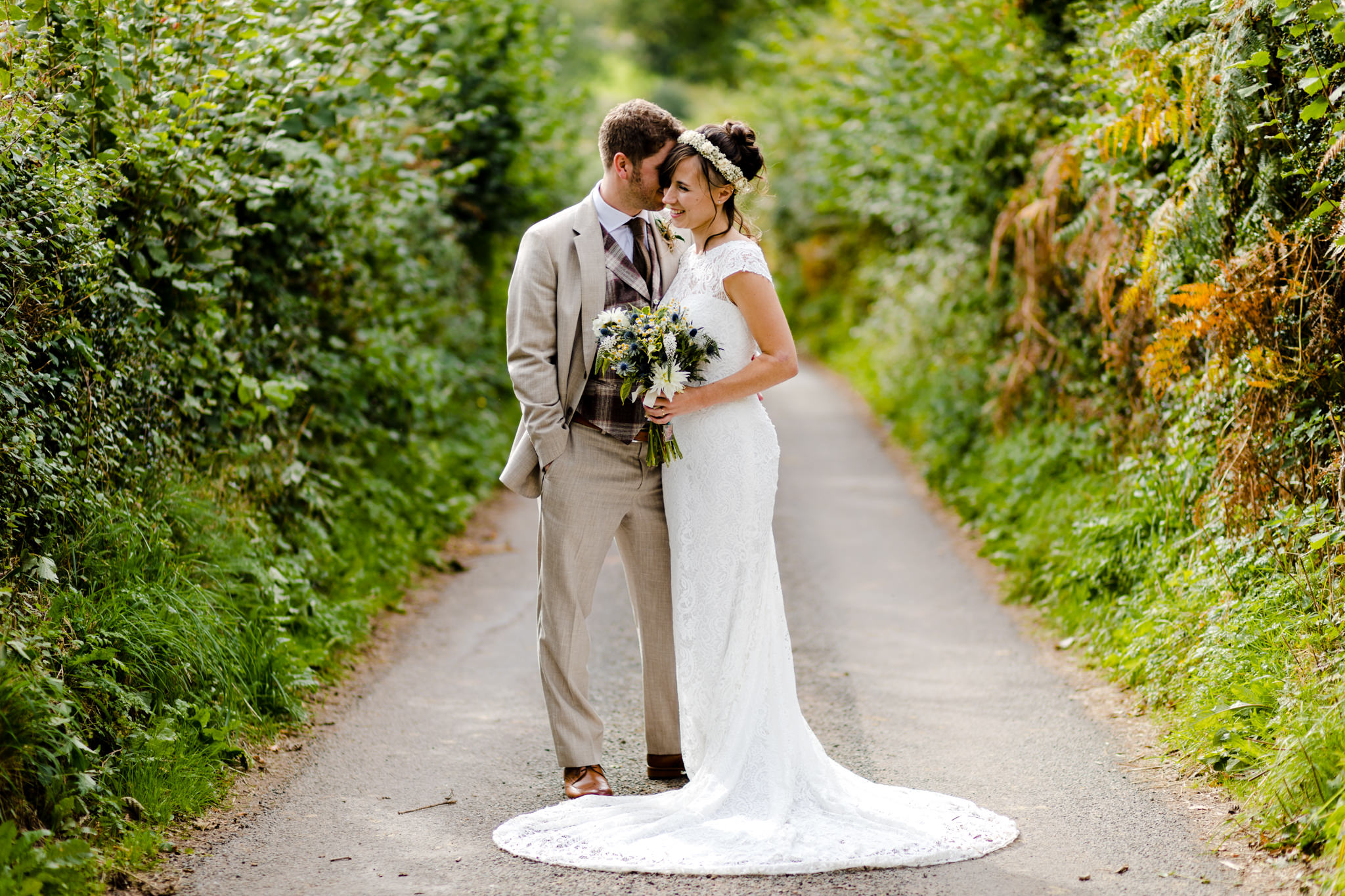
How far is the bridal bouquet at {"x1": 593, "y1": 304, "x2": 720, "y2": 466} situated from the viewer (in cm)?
404

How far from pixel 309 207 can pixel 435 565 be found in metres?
2.46

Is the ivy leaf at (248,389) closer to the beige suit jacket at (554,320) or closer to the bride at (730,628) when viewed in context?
the beige suit jacket at (554,320)

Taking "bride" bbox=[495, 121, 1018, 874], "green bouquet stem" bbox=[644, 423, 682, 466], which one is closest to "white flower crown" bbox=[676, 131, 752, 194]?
"bride" bbox=[495, 121, 1018, 874]

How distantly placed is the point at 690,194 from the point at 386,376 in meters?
4.40

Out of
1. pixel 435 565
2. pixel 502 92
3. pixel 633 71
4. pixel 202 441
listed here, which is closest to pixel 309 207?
pixel 202 441

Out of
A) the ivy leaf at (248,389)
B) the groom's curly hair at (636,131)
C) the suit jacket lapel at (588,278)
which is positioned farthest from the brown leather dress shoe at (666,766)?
the ivy leaf at (248,389)

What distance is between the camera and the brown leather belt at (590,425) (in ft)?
14.1

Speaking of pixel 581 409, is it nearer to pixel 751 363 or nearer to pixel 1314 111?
pixel 751 363

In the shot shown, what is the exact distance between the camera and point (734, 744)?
4000 mm

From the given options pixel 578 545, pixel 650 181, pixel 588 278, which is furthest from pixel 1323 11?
pixel 578 545

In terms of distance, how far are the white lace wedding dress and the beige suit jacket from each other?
37 cm

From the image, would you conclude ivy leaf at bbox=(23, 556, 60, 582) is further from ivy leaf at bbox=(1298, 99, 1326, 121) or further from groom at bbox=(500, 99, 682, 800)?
ivy leaf at bbox=(1298, 99, 1326, 121)

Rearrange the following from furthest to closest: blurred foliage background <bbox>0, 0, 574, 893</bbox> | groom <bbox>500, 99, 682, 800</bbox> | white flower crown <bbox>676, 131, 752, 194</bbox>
→ groom <bbox>500, 99, 682, 800</bbox> < white flower crown <bbox>676, 131, 752, 194</bbox> < blurred foliage background <bbox>0, 0, 574, 893</bbox>

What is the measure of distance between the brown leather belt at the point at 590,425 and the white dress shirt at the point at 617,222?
2.04 ft
